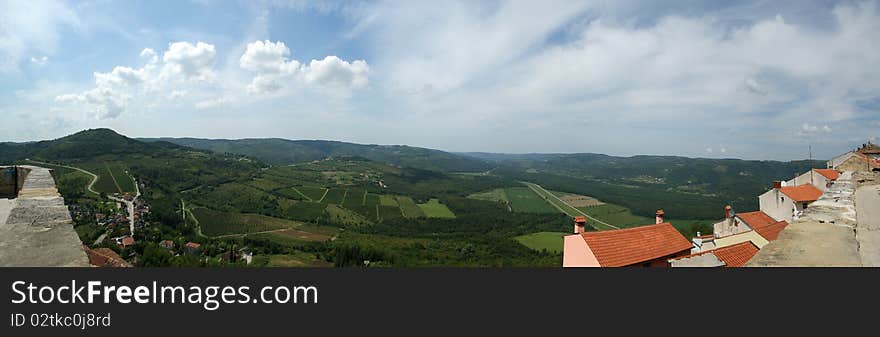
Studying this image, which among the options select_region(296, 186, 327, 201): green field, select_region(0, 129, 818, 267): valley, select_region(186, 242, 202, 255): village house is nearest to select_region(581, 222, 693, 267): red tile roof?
select_region(0, 129, 818, 267): valley

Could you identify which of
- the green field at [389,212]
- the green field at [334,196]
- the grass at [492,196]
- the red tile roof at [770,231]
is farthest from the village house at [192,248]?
the grass at [492,196]

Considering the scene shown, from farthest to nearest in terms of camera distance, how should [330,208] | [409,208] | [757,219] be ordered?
[409,208] → [330,208] → [757,219]

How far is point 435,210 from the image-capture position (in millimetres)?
116500

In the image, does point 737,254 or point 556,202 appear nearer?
point 737,254

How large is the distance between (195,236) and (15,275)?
263 feet

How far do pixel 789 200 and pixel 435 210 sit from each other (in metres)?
101

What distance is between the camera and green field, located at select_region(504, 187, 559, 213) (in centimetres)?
11812

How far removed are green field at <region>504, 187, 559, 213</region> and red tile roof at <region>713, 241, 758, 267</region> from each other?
345ft

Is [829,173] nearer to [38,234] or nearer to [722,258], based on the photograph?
[722,258]

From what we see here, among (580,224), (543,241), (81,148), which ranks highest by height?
(81,148)

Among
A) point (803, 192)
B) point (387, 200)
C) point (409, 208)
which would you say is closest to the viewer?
point (803, 192)

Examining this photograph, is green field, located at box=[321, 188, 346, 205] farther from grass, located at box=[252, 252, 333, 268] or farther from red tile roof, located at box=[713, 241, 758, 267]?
red tile roof, located at box=[713, 241, 758, 267]

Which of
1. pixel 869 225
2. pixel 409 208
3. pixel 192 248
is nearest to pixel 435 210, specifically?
pixel 409 208

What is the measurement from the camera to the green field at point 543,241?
68.9 m
